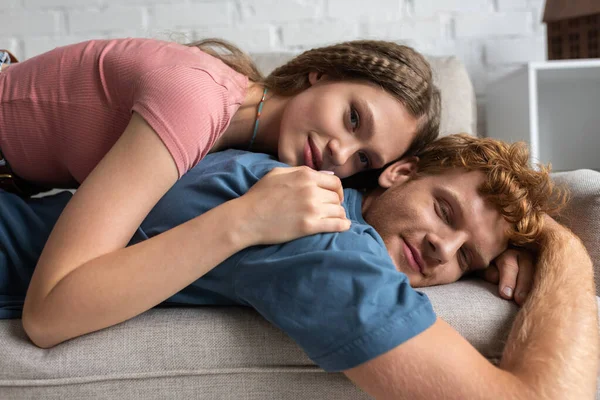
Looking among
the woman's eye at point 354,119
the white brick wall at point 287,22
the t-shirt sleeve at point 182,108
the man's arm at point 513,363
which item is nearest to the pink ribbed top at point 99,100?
the t-shirt sleeve at point 182,108

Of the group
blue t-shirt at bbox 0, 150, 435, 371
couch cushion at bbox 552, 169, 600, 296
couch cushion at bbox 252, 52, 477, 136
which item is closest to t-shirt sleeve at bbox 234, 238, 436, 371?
blue t-shirt at bbox 0, 150, 435, 371

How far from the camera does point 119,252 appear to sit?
0.81m

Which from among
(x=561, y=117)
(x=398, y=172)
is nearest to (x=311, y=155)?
(x=398, y=172)

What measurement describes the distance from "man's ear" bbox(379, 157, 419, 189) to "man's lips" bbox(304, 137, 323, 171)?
0.14 metres

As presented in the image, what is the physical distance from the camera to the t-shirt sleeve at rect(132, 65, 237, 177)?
2.90ft

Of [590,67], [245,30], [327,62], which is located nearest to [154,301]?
[327,62]

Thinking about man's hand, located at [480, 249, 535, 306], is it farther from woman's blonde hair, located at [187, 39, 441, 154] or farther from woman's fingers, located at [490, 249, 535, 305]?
woman's blonde hair, located at [187, 39, 441, 154]

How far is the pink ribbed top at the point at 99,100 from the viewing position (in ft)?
3.06

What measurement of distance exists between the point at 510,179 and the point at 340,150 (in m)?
0.33

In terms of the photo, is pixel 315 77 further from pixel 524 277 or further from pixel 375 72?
pixel 524 277

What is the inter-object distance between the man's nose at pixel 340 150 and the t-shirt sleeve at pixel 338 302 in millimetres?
384

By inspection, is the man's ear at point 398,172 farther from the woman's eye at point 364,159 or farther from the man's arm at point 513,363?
the man's arm at point 513,363

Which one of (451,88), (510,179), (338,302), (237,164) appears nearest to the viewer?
(338,302)

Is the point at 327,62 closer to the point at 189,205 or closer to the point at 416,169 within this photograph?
the point at 416,169
